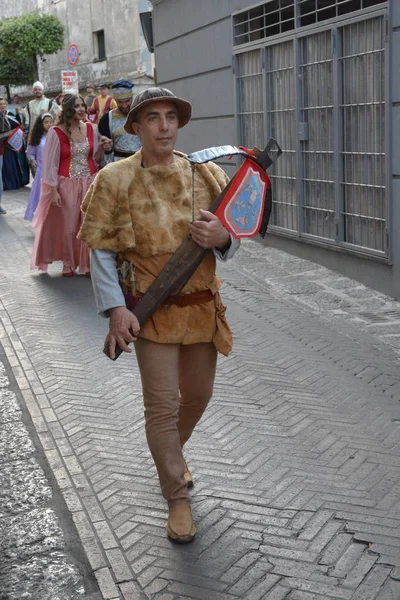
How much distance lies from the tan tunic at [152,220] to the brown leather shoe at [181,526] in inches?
28.2

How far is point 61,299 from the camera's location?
380 inches

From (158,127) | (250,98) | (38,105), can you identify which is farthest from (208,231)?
(38,105)

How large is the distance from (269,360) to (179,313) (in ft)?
9.80

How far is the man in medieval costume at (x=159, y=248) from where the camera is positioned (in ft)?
13.5

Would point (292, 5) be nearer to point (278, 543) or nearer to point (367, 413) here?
point (367, 413)

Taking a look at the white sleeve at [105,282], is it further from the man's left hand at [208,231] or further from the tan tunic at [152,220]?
the man's left hand at [208,231]

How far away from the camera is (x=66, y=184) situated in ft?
35.3

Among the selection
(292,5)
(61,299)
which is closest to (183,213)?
(61,299)

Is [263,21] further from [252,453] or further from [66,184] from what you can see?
[252,453]

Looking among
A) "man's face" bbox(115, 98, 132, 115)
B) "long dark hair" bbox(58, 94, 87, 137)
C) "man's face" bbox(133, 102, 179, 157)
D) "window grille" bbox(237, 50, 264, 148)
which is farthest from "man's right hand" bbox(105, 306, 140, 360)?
"window grille" bbox(237, 50, 264, 148)

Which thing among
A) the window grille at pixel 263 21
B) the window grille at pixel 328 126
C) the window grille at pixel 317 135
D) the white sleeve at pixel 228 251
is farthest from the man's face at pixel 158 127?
the window grille at pixel 263 21

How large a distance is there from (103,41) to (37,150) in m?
27.9

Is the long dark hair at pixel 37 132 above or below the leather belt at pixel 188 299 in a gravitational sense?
above

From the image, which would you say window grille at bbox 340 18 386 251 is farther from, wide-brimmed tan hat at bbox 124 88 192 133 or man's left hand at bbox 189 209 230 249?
man's left hand at bbox 189 209 230 249
